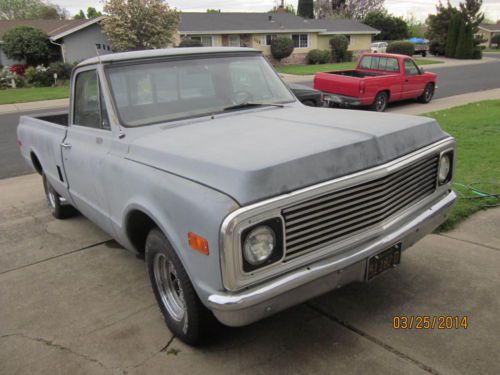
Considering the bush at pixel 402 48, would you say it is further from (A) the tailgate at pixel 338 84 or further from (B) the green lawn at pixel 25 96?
(A) the tailgate at pixel 338 84

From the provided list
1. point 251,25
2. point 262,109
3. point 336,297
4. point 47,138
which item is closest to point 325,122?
point 262,109

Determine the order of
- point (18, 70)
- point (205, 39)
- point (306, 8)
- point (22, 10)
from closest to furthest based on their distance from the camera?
point (18, 70)
point (205, 39)
point (306, 8)
point (22, 10)

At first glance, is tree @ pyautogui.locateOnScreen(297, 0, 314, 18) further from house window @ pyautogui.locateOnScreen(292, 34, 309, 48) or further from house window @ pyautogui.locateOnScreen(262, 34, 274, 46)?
house window @ pyautogui.locateOnScreen(262, 34, 274, 46)

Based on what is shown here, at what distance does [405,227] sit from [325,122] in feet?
3.08

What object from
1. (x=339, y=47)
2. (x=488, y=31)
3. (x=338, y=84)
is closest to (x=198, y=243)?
(x=338, y=84)

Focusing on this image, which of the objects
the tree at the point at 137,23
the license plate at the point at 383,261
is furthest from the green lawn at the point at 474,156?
the tree at the point at 137,23

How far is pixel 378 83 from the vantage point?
12234mm

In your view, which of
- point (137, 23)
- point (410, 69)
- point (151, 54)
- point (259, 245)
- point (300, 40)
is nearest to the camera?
point (259, 245)

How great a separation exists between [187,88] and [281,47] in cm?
3420

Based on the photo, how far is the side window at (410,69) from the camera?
44.3 ft

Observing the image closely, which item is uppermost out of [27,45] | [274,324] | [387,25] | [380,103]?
[387,25]

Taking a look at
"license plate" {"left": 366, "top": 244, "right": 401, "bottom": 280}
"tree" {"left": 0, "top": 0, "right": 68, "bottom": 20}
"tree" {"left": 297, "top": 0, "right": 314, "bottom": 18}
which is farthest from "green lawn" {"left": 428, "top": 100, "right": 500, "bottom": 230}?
"tree" {"left": 0, "top": 0, "right": 68, "bottom": 20}
